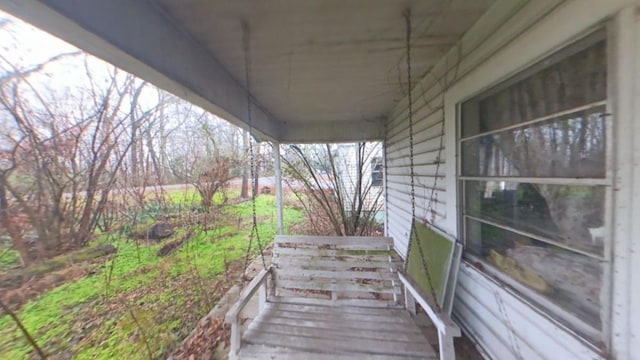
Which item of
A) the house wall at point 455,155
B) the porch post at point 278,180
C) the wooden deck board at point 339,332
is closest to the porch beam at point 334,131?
the porch post at point 278,180

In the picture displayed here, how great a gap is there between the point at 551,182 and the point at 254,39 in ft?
6.35

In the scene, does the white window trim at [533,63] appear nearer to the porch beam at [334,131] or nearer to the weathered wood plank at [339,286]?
the weathered wood plank at [339,286]

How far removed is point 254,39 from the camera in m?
1.70

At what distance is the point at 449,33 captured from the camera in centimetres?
176

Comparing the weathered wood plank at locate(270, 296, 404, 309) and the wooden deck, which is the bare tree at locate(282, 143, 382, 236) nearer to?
the wooden deck

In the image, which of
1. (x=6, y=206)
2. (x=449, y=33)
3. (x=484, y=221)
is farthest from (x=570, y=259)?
(x=6, y=206)

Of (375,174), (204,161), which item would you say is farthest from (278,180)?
(375,174)

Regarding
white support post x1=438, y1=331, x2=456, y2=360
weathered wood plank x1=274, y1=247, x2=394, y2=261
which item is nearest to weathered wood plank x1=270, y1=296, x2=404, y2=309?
weathered wood plank x1=274, y1=247, x2=394, y2=261

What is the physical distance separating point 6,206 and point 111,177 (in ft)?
2.67

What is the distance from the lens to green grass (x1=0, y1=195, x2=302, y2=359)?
5.90 ft

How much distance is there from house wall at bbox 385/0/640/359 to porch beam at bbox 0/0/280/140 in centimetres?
196

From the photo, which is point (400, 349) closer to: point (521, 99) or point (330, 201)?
point (521, 99)

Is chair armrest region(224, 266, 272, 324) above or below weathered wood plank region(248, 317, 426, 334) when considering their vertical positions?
above

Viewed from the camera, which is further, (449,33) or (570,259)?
(449,33)
